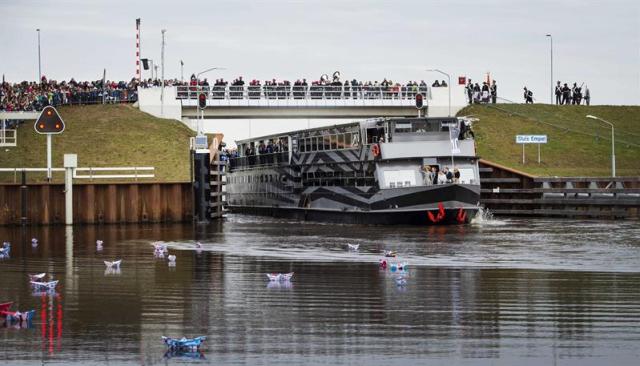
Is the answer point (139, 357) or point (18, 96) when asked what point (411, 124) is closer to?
point (139, 357)

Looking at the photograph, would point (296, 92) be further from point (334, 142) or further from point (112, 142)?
point (334, 142)

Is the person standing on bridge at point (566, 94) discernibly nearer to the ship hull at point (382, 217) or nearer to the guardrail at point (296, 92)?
the guardrail at point (296, 92)

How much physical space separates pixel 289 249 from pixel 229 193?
40.0 meters

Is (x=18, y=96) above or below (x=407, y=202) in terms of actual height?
above

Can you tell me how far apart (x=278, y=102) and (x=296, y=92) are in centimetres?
207

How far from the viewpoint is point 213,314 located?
62.3ft

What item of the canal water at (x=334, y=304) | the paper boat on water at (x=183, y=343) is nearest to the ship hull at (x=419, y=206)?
the canal water at (x=334, y=304)

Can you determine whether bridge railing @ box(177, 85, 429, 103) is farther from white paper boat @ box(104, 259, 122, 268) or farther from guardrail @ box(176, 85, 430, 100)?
white paper boat @ box(104, 259, 122, 268)

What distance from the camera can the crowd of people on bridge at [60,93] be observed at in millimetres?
80688

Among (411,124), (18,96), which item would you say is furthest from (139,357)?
(18,96)

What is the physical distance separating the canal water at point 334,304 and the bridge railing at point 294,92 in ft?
159

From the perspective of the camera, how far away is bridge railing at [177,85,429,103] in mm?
85062

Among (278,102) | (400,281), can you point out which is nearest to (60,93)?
(278,102)

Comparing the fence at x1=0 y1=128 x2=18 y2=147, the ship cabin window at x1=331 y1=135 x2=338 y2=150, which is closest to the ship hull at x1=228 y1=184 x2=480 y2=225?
the ship cabin window at x1=331 y1=135 x2=338 y2=150
